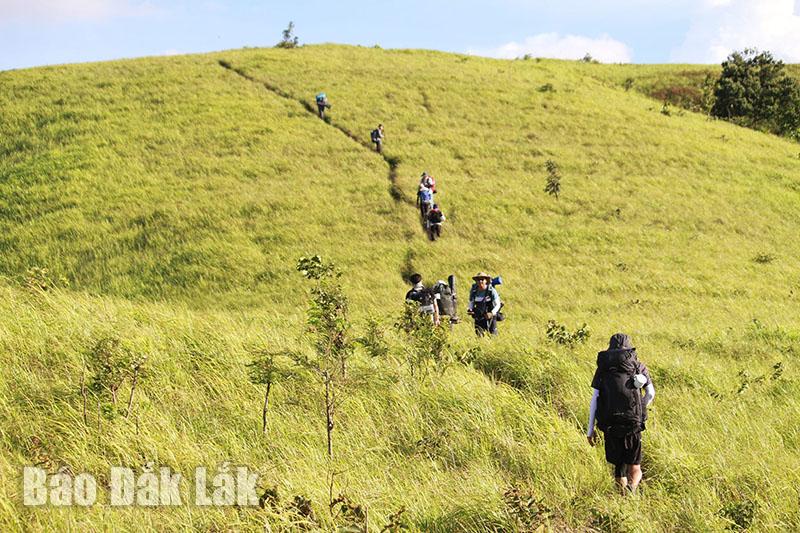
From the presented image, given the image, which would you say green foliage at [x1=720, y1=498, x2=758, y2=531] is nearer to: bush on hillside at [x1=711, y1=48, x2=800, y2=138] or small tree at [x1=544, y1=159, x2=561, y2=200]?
small tree at [x1=544, y1=159, x2=561, y2=200]

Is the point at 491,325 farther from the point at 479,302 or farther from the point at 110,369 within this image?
the point at 110,369

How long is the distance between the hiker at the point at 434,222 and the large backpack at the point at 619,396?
17142 mm

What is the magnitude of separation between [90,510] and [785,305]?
68.6ft

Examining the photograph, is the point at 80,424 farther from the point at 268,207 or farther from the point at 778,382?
the point at 268,207

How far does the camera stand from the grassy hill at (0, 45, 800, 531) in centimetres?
511

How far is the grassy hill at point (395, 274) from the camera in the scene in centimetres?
511

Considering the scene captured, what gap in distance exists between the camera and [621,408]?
5.86 meters

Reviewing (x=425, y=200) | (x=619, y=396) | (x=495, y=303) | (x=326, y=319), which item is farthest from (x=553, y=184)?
(x=326, y=319)

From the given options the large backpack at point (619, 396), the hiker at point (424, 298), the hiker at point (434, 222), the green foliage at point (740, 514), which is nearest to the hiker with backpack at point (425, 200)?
the hiker at point (434, 222)

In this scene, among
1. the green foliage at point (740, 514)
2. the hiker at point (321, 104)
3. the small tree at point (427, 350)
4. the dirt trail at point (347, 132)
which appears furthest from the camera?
the hiker at point (321, 104)

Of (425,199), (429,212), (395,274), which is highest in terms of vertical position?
(425,199)

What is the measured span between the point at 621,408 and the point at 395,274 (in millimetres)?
14863

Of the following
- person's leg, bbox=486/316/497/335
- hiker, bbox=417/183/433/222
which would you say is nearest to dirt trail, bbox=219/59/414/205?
hiker, bbox=417/183/433/222

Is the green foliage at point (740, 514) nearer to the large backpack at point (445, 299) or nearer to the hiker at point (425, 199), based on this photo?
the large backpack at point (445, 299)
